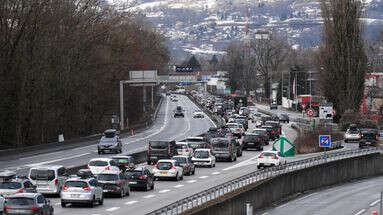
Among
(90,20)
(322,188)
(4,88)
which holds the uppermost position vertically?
(90,20)

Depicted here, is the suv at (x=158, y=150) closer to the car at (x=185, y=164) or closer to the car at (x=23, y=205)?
the car at (x=185, y=164)

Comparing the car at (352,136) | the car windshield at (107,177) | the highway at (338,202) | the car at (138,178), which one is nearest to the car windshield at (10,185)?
the car windshield at (107,177)

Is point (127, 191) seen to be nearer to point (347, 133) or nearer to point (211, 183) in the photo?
point (211, 183)

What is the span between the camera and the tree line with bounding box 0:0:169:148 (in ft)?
288

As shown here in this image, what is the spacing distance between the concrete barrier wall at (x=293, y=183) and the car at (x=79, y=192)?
6.04 m

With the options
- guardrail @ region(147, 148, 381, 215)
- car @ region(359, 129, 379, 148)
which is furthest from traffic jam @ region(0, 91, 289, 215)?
car @ region(359, 129, 379, 148)

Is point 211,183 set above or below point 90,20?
below

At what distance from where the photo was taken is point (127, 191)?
1722 inches

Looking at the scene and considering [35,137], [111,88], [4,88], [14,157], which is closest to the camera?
[14,157]

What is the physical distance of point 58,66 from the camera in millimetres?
101938

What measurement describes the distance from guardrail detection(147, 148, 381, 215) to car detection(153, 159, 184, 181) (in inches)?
250

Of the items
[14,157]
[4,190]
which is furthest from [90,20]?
[4,190]

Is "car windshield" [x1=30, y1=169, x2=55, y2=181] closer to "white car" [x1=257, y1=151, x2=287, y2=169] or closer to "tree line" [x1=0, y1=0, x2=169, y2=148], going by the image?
"white car" [x1=257, y1=151, x2=287, y2=169]

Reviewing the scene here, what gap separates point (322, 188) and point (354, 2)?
49079 millimetres
